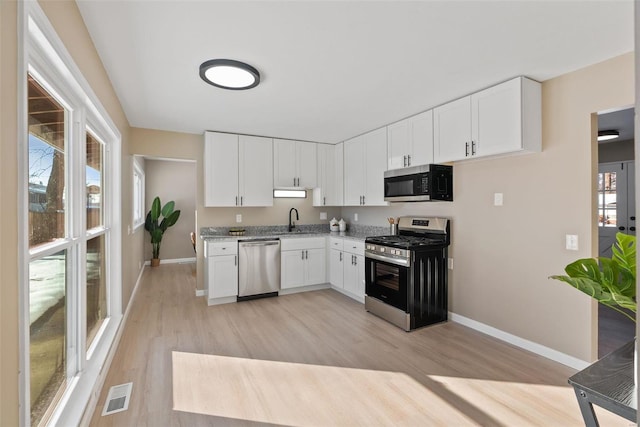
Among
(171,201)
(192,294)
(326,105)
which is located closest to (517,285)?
(326,105)

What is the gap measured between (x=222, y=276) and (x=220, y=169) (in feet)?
4.95

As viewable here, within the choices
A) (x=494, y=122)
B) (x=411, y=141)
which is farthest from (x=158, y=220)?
(x=494, y=122)

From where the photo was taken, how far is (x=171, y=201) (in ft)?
23.0

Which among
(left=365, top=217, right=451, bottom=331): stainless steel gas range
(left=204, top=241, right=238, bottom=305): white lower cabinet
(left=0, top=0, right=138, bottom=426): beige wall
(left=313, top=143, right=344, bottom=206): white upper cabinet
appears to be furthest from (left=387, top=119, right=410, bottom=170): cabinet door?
(left=0, top=0, right=138, bottom=426): beige wall

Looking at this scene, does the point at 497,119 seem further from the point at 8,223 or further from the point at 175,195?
the point at 175,195

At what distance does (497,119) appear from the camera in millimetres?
2695

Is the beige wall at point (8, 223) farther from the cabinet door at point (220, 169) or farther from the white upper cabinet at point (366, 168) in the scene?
the white upper cabinet at point (366, 168)

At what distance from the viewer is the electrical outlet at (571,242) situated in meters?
2.45

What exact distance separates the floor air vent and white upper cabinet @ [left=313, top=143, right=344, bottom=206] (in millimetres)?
3623

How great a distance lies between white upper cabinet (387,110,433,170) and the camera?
11.1 ft

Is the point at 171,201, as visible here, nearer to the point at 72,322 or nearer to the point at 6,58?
the point at 72,322

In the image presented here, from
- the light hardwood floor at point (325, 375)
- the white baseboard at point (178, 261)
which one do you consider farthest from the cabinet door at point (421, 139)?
the white baseboard at point (178, 261)

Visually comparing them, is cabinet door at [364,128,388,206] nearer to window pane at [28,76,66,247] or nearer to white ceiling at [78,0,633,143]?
white ceiling at [78,0,633,143]

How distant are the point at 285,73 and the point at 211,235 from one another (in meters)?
2.86
